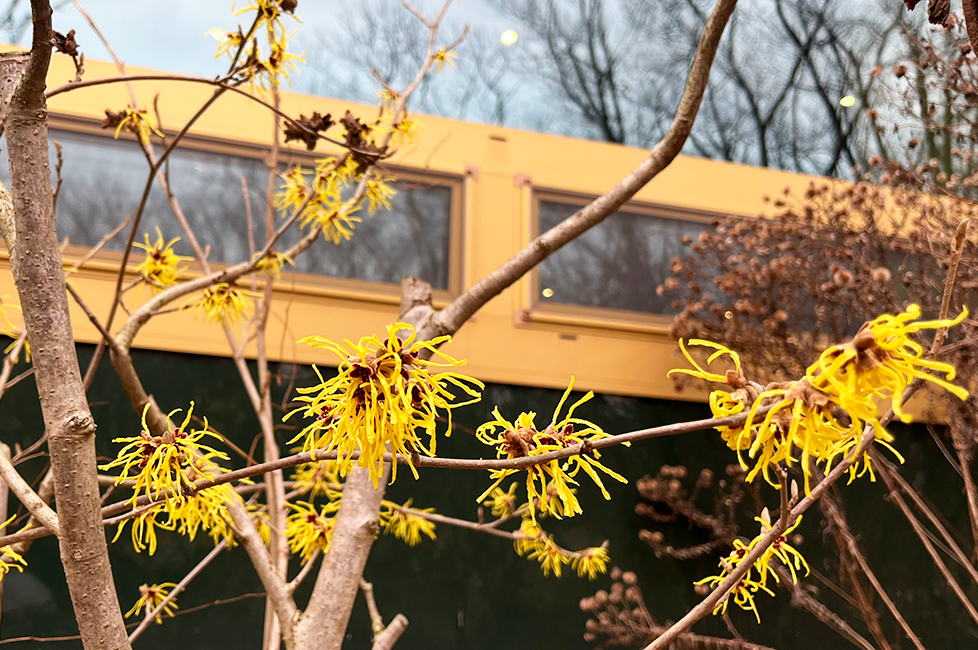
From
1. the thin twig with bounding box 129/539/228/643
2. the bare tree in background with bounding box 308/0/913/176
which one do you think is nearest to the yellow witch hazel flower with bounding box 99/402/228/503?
the thin twig with bounding box 129/539/228/643

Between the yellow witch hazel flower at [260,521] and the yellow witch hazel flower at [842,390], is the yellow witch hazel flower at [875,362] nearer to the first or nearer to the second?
the yellow witch hazel flower at [842,390]

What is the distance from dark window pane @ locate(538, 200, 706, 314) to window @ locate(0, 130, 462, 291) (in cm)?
38

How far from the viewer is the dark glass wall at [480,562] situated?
214 centimetres

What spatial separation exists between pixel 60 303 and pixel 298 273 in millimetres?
1947

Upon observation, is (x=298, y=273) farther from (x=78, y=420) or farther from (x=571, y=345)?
(x=78, y=420)

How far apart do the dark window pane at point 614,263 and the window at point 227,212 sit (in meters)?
0.38

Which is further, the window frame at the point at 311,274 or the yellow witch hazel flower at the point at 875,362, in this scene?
the window frame at the point at 311,274

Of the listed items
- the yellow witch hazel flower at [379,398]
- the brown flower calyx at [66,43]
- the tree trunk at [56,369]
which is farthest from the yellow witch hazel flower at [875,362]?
the brown flower calyx at [66,43]

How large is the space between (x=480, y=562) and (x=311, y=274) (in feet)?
3.56

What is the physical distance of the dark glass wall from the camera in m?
2.14

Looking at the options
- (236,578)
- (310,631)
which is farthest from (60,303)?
(236,578)

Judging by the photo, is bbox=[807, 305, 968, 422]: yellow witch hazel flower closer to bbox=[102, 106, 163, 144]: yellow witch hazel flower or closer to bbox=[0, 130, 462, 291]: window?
bbox=[102, 106, 163, 144]: yellow witch hazel flower

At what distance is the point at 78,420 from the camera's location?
0.62 metres

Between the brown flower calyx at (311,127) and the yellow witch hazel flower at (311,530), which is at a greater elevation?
the brown flower calyx at (311,127)
